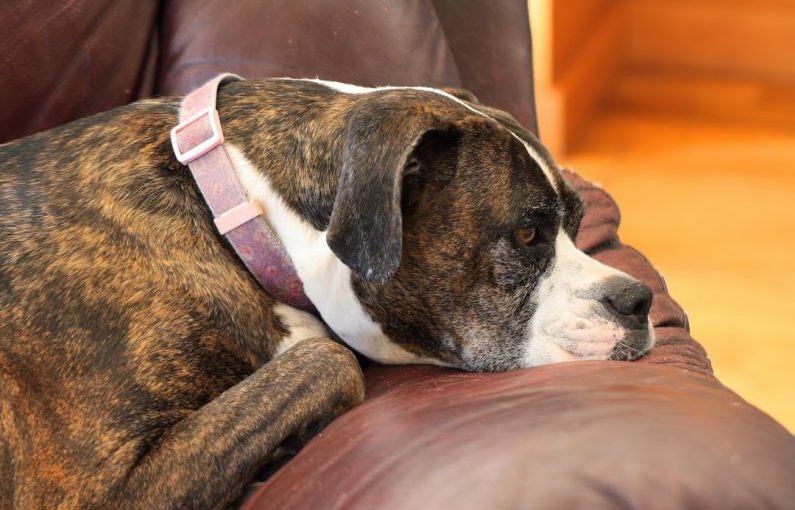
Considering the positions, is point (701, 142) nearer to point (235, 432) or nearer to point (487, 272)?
point (487, 272)

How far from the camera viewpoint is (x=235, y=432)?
1.75 m

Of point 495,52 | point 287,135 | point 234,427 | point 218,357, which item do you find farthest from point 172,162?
point 495,52

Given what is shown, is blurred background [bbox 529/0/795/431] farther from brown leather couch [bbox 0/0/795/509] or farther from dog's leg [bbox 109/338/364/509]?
dog's leg [bbox 109/338/364/509]

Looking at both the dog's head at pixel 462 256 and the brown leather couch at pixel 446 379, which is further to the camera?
the dog's head at pixel 462 256

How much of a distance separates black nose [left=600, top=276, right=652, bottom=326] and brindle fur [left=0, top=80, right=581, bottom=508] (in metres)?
0.12

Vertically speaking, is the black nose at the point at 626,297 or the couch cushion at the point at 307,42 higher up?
the couch cushion at the point at 307,42

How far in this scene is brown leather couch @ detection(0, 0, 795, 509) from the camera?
4.30 feet

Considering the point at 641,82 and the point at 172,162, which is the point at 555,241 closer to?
the point at 172,162

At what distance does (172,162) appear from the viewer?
1.95 metres

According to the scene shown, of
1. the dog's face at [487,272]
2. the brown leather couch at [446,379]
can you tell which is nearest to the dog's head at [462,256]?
the dog's face at [487,272]

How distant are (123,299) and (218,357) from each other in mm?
182

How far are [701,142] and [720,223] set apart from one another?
83 cm

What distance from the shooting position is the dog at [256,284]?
1.76m

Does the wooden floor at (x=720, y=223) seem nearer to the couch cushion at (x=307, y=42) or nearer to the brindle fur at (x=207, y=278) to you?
the couch cushion at (x=307, y=42)
